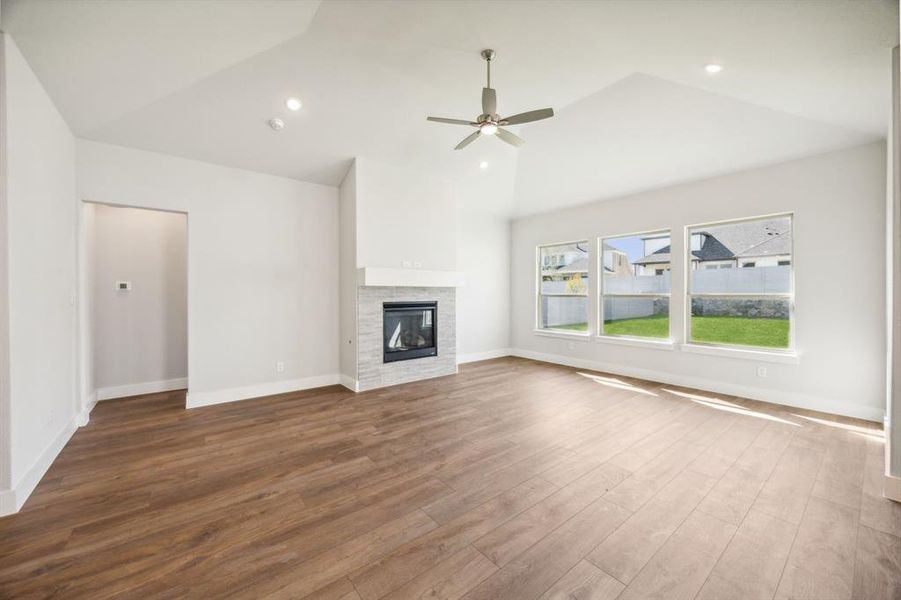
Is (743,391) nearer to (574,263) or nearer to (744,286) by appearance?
(744,286)

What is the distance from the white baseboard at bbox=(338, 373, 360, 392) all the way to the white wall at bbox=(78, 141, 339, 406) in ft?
0.34

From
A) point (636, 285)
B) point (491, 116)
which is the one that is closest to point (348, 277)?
point (491, 116)

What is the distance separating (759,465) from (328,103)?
15.9 feet

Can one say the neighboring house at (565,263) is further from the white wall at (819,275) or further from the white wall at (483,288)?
the white wall at (819,275)

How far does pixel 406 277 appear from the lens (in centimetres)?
475

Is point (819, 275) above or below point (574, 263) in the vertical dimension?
below

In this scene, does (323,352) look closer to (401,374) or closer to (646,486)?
(401,374)

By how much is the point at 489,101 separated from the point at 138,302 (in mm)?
4879

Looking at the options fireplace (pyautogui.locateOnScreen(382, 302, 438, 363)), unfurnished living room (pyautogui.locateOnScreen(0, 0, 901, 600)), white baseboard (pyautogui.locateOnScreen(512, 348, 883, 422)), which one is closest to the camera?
unfurnished living room (pyautogui.locateOnScreen(0, 0, 901, 600))

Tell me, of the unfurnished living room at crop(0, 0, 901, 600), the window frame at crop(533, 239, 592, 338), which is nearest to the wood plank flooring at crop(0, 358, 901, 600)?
the unfurnished living room at crop(0, 0, 901, 600)

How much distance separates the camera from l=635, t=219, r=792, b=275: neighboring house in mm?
4094

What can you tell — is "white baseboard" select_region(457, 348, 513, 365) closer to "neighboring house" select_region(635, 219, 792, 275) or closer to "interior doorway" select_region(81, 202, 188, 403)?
"neighboring house" select_region(635, 219, 792, 275)

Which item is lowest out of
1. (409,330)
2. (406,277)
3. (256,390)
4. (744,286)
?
(256,390)

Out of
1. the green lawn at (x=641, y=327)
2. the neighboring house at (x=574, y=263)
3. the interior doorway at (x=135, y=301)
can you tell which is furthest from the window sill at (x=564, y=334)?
the interior doorway at (x=135, y=301)
